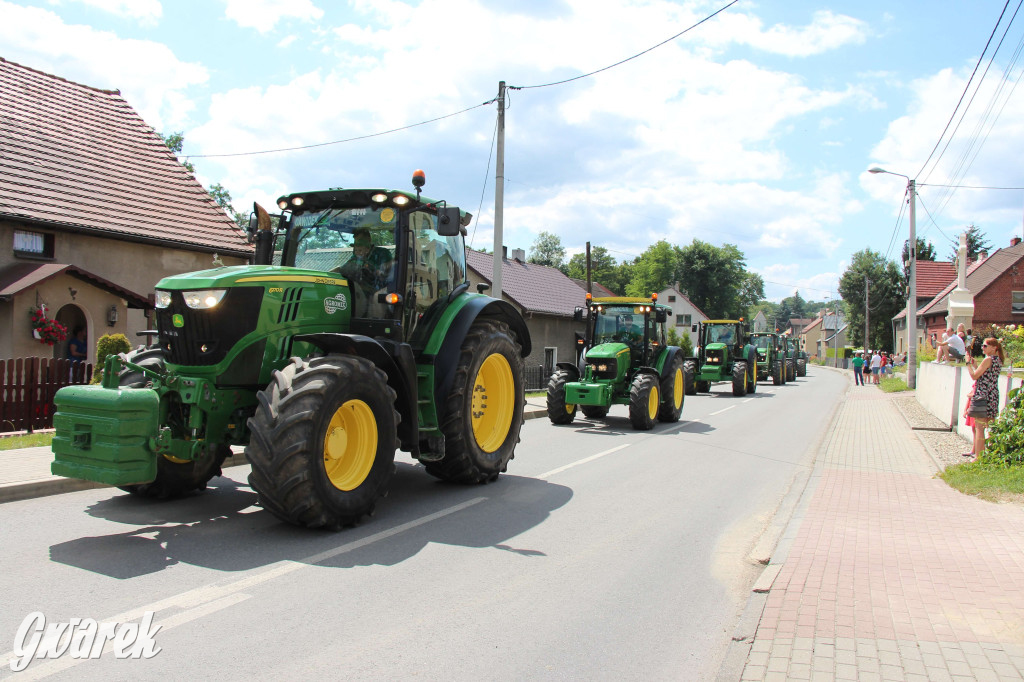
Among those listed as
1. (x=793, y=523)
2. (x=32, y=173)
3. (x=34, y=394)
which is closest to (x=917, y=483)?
(x=793, y=523)

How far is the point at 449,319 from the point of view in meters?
7.28

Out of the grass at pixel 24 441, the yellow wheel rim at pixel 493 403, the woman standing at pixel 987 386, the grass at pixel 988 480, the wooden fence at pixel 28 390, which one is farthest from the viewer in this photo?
the wooden fence at pixel 28 390

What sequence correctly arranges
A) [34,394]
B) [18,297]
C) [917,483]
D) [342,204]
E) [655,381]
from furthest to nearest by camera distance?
[655,381] < [18,297] < [34,394] < [917,483] < [342,204]

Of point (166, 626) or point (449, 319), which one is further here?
point (449, 319)

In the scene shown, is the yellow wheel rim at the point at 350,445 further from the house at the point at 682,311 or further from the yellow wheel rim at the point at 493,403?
the house at the point at 682,311

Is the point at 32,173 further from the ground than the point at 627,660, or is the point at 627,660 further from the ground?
the point at 32,173

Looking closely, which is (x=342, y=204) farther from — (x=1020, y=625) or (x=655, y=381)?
(x=655, y=381)

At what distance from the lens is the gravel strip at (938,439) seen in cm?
1045

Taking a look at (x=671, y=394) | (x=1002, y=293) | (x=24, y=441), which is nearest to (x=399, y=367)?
(x=24, y=441)

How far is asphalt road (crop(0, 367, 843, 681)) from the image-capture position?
141 inches

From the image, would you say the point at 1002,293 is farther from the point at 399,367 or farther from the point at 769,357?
the point at 399,367

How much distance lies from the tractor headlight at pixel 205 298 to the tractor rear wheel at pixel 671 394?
10.4 meters

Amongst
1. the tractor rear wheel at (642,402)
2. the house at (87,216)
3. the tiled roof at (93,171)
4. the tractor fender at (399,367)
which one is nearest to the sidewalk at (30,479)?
the tractor fender at (399,367)

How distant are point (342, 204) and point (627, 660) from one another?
4.86 metres
